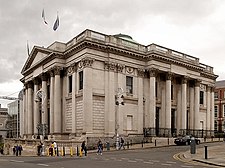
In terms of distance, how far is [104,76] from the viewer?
49.7 metres

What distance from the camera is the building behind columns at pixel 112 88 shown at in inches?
1903

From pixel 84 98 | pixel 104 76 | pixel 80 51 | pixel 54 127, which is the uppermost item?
pixel 80 51

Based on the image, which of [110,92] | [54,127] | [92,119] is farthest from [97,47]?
[54,127]

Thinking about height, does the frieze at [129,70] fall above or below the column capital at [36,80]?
above

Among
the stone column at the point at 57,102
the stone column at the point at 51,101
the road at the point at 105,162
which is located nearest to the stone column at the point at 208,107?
the stone column at the point at 57,102

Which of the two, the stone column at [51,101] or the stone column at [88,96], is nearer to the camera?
the stone column at [88,96]

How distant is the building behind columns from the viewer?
48.3 m

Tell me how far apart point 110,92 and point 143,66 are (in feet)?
26.6

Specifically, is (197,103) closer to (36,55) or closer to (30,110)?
(36,55)

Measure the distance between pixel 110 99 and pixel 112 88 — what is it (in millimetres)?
1645

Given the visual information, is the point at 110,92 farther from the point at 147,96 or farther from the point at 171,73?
the point at 171,73

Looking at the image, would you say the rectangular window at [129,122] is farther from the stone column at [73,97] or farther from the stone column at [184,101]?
the stone column at [184,101]

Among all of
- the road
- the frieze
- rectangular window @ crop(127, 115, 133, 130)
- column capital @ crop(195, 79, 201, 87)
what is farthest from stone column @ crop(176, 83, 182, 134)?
the road

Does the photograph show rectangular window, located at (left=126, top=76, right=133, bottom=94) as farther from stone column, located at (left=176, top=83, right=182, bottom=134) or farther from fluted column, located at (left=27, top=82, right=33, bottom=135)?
fluted column, located at (left=27, top=82, right=33, bottom=135)
